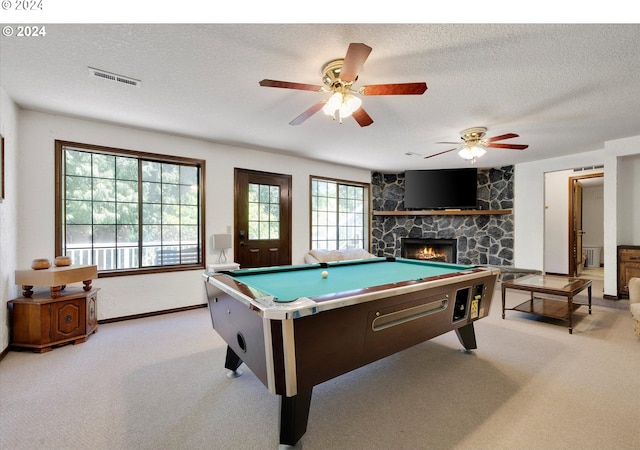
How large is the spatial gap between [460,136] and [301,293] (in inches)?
132

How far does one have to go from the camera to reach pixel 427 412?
1848mm

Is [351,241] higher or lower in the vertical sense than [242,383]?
higher

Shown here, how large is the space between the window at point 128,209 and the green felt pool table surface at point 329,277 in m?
2.26

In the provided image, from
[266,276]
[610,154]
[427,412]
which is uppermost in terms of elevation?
[610,154]

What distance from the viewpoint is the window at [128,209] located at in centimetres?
351

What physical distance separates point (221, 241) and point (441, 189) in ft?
15.3

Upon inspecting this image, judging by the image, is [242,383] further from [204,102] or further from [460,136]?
[460,136]

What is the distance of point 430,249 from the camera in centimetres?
663

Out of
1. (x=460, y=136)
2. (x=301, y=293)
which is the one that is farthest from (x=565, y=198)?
(x=301, y=293)

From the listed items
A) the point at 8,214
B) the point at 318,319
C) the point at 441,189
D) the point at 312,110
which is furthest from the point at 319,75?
the point at 441,189

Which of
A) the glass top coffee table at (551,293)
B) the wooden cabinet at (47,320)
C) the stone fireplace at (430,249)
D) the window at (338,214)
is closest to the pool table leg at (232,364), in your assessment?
the wooden cabinet at (47,320)

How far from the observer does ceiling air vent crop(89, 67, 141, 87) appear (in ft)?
7.62
